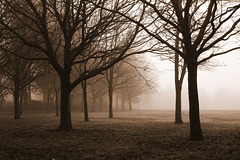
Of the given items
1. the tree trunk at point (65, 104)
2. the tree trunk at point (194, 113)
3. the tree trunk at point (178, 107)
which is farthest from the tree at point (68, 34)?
the tree trunk at point (178, 107)

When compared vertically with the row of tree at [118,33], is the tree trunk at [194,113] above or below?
below

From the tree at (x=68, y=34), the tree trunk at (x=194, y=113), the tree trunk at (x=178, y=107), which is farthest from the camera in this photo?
the tree trunk at (x=178, y=107)

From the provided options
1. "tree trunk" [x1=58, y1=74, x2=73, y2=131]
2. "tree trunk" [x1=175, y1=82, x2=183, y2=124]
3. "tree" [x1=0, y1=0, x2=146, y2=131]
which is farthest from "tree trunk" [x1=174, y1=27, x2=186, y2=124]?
"tree trunk" [x1=58, y1=74, x2=73, y2=131]

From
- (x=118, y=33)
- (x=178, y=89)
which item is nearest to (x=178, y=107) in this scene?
(x=178, y=89)

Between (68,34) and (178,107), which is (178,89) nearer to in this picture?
(178,107)

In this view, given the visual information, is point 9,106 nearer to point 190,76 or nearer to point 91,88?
point 91,88

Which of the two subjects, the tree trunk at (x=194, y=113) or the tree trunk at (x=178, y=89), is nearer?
the tree trunk at (x=194, y=113)

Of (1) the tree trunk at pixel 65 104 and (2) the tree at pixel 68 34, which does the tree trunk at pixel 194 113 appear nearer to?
(2) the tree at pixel 68 34

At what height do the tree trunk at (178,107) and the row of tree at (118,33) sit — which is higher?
the row of tree at (118,33)

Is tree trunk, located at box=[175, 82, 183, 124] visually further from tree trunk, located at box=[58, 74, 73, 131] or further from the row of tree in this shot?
tree trunk, located at box=[58, 74, 73, 131]

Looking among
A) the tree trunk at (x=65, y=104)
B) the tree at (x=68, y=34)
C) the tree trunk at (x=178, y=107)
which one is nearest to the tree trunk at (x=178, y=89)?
the tree trunk at (x=178, y=107)

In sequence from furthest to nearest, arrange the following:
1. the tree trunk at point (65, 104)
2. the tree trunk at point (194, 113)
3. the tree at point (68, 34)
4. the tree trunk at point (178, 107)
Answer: the tree trunk at point (178, 107) < the tree trunk at point (65, 104) < the tree at point (68, 34) < the tree trunk at point (194, 113)

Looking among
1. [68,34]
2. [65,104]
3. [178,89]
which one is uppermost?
[68,34]

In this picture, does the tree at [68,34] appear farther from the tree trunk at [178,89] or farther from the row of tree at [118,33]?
the tree trunk at [178,89]
